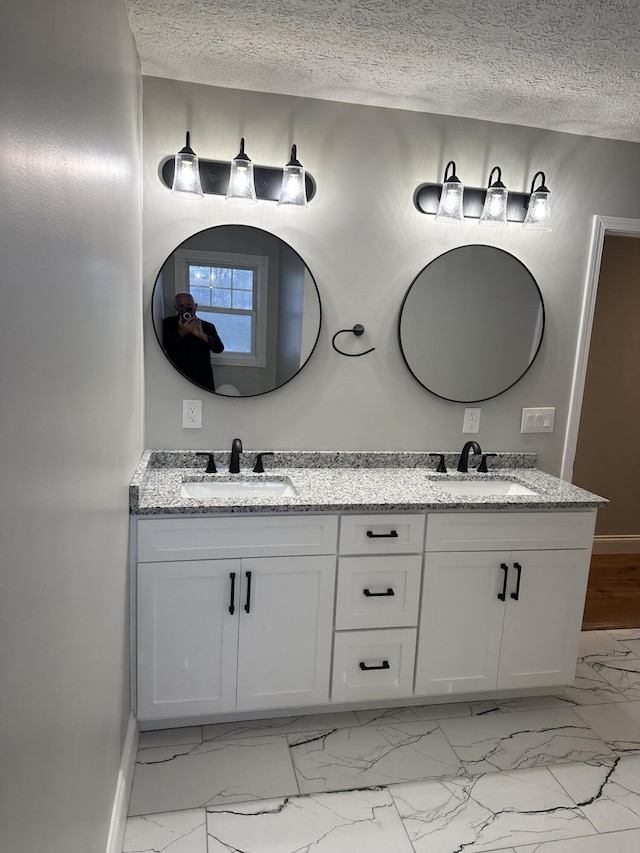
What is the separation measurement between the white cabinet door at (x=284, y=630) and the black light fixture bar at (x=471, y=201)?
5.06 ft

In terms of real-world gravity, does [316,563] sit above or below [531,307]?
below

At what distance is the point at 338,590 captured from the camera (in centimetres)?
217

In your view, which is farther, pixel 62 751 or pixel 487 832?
pixel 487 832

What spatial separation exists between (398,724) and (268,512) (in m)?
1.01

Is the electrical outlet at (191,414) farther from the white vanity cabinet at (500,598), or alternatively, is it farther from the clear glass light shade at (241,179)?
the white vanity cabinet at (500,598)

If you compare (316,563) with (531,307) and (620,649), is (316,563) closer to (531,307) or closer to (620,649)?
(531,307)

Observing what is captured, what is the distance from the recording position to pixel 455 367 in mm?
2654

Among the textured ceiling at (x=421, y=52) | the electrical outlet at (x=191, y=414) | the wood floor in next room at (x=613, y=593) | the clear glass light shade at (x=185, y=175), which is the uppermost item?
the textured ceiling at (x=421, y=52)

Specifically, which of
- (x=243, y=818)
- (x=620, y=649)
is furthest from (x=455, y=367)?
(x=243, y=818)

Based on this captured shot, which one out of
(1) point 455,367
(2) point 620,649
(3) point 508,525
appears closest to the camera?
(3) point 508,525

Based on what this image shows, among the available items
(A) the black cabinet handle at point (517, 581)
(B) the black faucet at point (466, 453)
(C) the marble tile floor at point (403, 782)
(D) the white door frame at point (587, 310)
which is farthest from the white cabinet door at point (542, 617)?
(D) the white door frame at point (587, 310)

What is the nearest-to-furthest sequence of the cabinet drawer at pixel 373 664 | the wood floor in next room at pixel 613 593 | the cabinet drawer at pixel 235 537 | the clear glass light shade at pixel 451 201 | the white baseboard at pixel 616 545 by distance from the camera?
the cabinet drawer at pixel 235 537
the cabinet drawer at pixel 373 664
the clear glass light shade at pixel 451 201
the wood floor in next room at pixel 613 593
the white baseboard at pixel 616 545

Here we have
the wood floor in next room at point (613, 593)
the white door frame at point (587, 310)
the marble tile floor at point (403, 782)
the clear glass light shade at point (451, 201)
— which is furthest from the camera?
the wood floor in next room at point (613, 593)

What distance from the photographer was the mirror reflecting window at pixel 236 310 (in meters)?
2.35
